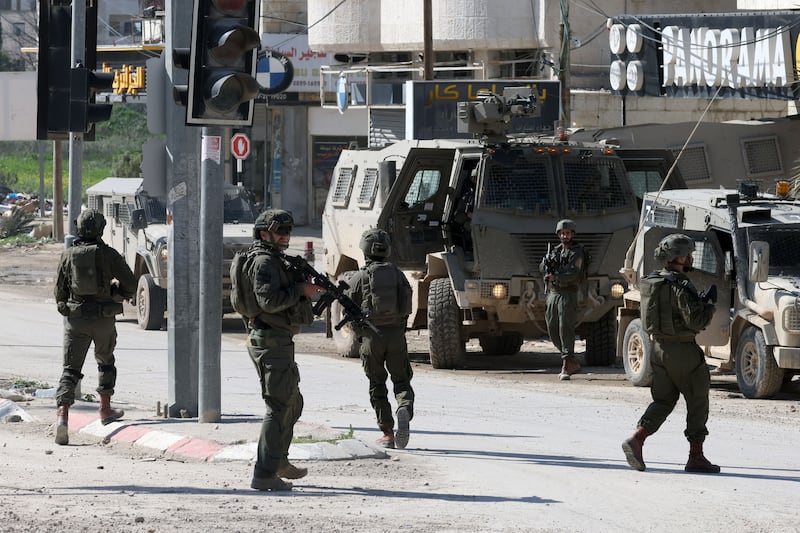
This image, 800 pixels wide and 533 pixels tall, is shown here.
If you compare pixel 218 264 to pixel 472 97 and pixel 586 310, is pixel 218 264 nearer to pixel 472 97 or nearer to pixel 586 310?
pixel 586 310

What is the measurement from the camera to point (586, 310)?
16375 millimetres

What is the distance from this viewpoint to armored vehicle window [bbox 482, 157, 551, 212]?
1658 cm

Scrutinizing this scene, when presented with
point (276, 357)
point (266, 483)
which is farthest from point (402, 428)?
point (276, 357)

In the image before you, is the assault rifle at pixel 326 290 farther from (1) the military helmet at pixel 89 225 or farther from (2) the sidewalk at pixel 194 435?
(1) the military helmet at pixel 89 225

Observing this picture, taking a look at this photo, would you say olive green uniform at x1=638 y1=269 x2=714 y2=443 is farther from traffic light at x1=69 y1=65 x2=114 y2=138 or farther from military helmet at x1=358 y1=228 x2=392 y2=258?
traffic light at x1=69 y1=65 x2=114 y2=138

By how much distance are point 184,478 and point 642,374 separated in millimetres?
6567

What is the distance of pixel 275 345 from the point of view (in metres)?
8.63

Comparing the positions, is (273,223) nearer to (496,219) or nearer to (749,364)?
(749,364)

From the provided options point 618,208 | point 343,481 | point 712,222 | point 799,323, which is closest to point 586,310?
point 618,208

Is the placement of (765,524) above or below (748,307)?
below

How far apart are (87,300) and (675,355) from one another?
4.49m

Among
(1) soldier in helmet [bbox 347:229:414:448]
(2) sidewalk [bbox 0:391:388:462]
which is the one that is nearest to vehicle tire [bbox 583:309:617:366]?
(2) sidewalk [bbox 0:391:388:462]

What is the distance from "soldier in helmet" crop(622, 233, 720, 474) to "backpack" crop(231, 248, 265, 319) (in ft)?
8.49

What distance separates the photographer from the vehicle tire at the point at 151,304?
21.3m
